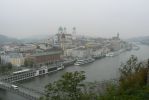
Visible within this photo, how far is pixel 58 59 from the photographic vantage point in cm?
1304

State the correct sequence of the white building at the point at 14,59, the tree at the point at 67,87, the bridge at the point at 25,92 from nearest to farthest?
1. the tree at the point at 67,87
2. the bridge at the point at 25,92
3. the white building at the point at 14,59

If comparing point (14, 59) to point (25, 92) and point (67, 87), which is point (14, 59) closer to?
point (25, 92)

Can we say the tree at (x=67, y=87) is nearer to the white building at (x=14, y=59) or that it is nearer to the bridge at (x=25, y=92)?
the bridge at (x=25, y=92)

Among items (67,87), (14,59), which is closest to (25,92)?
(67,87)

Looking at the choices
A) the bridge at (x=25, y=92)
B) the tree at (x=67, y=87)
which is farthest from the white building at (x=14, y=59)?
the tree at (x=67, y=87)

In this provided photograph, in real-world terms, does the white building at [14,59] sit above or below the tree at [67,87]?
below

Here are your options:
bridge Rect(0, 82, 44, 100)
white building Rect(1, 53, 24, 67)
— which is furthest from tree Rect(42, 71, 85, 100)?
white building Rect(1, 53, 24, 67)

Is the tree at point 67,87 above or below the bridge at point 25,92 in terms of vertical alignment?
above

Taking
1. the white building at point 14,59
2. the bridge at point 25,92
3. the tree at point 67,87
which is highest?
the tree at point 67,87

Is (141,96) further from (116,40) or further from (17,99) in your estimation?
(116,40)

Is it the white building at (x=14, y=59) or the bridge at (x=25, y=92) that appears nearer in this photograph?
the bridge at (x=25, y=92)

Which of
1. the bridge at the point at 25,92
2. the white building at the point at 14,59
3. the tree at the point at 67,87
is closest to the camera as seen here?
the tree at the point at 67,87

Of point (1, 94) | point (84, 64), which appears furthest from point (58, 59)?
point (1, 94)

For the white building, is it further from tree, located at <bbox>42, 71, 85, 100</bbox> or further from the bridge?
tree, located at <bbox>42, 71, 85, 100</bbox>
